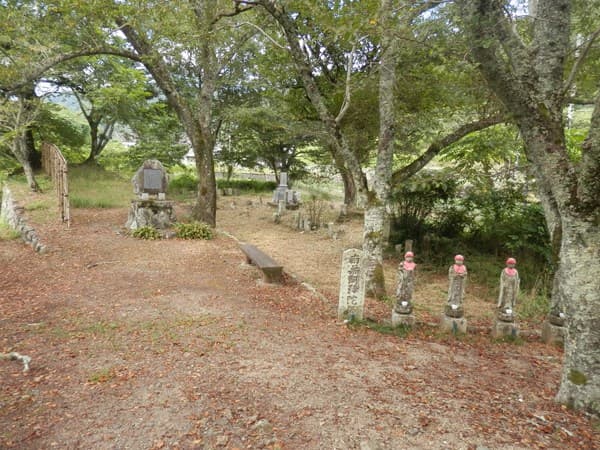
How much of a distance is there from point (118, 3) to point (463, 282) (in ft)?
31.5

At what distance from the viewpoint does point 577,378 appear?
296 centimetres

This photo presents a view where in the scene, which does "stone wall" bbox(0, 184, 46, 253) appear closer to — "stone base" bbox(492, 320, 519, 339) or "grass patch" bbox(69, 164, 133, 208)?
"grass patch" bbox(69, 164, 133, 208)

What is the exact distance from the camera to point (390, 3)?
4.90 meters

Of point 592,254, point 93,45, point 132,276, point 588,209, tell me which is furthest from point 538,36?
point 93,45

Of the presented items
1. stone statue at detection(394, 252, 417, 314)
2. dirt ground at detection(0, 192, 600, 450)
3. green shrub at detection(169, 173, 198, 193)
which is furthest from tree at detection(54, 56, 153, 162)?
stone statue at detection(394, 252, 417, 314)

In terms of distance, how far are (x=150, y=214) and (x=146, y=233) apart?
31.9 inches

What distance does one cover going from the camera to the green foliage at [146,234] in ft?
32.0

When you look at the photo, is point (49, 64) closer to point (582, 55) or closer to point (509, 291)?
point (582, 55)

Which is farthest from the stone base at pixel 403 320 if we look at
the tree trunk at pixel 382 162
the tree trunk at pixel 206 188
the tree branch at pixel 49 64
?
the tree branch at pixel 49 64

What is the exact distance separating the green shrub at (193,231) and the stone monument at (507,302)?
25.8 feet

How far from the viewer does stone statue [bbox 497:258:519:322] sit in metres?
4.63

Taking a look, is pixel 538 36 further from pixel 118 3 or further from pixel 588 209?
pixel 118 3

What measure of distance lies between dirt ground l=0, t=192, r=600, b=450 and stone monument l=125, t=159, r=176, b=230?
360 centimetres

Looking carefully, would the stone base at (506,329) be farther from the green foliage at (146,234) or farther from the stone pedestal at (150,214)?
the stone pedestal at (150,214)
